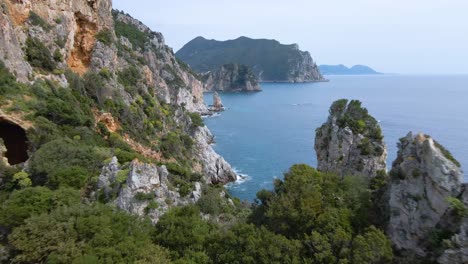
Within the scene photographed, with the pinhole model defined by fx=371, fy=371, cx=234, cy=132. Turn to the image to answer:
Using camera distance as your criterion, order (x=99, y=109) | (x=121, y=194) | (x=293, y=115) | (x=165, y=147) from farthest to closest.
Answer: (x=293, y=115) < (x=165, y=147) < (x=99, y=109) < (x=121, y=194)

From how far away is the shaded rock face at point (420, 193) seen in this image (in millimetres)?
16406

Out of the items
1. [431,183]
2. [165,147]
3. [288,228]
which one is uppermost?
[431,183]

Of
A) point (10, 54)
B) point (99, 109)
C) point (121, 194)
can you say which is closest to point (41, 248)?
point (121, 194)

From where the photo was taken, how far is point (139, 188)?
22859mm

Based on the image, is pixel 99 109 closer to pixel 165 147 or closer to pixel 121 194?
pixel 165 147

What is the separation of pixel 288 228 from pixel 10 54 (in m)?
32.8

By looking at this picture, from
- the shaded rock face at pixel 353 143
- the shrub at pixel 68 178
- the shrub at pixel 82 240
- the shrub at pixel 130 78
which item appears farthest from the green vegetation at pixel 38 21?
the shaded rock face at pixel 353 143

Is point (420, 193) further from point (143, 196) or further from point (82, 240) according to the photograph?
point (82, 240)

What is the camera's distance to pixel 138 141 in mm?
47219

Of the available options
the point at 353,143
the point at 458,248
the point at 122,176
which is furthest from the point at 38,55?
the point at 458,248

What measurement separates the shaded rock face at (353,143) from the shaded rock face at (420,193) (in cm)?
1571

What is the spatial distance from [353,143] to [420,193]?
60.8 ft

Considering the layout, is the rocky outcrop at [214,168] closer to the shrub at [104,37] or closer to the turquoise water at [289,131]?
the turquoise water at [289,131]

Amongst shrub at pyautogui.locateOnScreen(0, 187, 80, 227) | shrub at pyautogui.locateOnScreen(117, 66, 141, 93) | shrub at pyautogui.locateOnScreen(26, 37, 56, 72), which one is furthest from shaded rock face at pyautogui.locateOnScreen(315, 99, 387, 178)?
shrub at pyautogui.locateOnScreen(117, 66, 141, 93)
